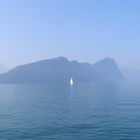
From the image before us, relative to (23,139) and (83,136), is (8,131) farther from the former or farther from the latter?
(83,136)

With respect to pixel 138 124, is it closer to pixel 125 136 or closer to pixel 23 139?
pixel 125 136

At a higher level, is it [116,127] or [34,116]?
[34,116]

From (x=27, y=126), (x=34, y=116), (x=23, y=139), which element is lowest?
(x=23, y=139)

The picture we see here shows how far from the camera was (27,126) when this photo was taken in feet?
259

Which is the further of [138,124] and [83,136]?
[138,124]

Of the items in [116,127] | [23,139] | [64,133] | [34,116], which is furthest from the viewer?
[34,116]

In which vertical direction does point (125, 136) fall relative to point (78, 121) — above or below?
below

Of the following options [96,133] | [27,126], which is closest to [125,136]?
[96,133]

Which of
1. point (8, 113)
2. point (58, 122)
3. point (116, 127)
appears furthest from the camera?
point (8, 113)

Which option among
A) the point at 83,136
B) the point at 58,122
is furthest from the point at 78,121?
the point at 83,136

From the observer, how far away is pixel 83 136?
68312 millimetres

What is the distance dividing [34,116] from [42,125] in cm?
1681

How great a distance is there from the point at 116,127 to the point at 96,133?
8809mm

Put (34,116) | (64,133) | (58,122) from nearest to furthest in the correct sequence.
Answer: (64,133), (58,122), (34,116)
